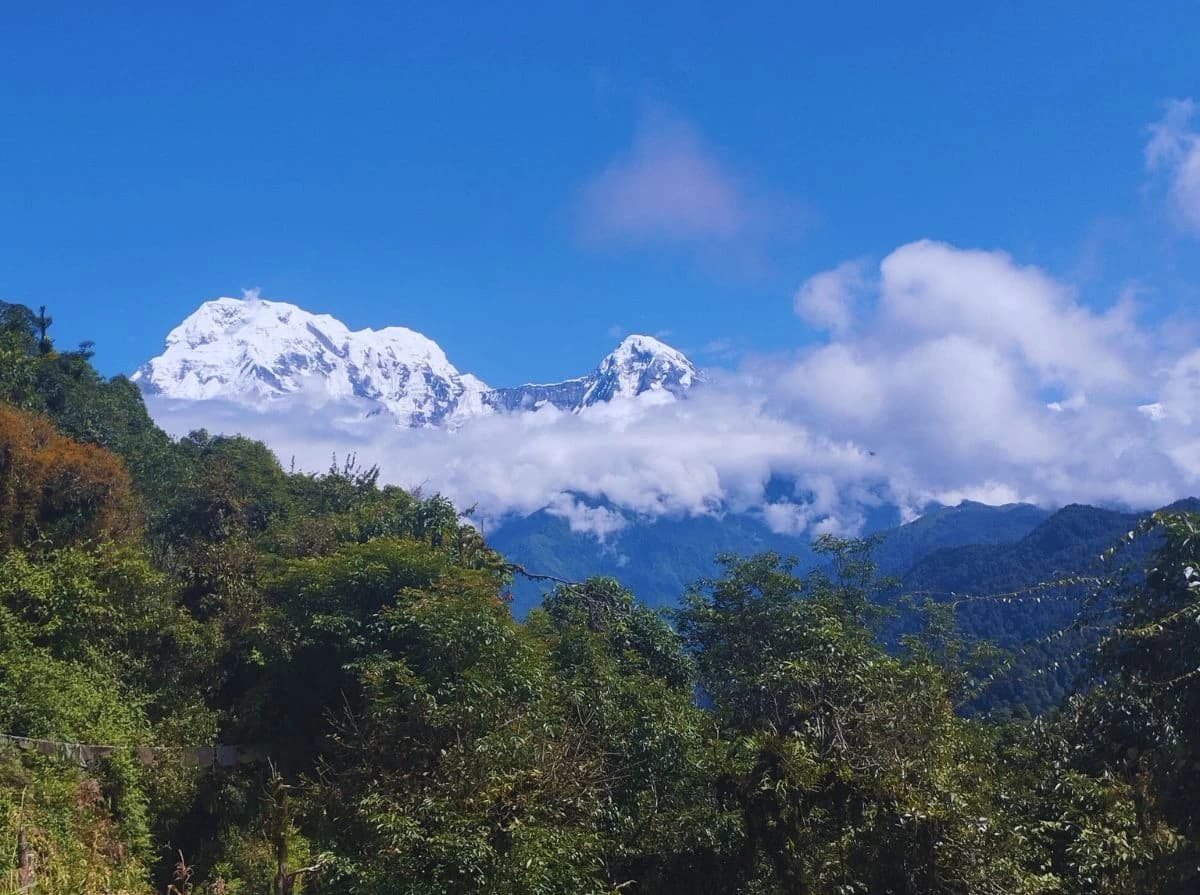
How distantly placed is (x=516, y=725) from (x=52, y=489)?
51.3 ft

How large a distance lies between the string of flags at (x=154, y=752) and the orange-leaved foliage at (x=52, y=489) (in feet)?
22.0

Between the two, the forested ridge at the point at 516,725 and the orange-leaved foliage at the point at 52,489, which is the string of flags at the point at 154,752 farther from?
the orange-leaved foliage at the point at 52,489

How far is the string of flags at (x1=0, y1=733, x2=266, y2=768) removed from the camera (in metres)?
13.0

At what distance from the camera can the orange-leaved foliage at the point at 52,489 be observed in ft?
65.9

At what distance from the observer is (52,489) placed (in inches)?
819

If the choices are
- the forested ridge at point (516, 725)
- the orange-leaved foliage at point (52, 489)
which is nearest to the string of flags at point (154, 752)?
the forested ridge at point (516, 725)

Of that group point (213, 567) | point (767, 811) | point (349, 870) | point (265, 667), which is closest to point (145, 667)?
point (265, 667)

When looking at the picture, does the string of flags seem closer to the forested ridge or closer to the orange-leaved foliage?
the forested ridge

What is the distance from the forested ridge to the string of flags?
2.7 inches

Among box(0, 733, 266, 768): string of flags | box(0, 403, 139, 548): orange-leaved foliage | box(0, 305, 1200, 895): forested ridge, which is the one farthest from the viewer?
box(0, 403, 139, 548): orange-leaved foliage

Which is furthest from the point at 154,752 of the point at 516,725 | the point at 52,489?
the point at 52,489

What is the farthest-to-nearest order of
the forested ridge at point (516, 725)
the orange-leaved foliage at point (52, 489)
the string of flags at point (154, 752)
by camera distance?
the orange-leaved foliage at point (52, 489) → the string of flags at point (154, 752) → the forested ridge at point (516, 725)

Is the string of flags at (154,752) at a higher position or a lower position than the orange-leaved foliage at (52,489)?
lower

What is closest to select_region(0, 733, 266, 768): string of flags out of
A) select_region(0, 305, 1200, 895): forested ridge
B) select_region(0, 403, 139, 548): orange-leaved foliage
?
select_region(0, 305, 1200, 895): forested ridge
